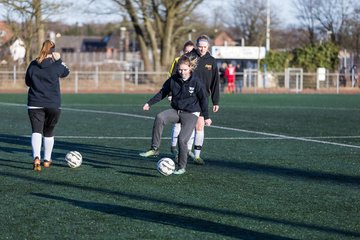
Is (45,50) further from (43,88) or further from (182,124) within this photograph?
(182,124)

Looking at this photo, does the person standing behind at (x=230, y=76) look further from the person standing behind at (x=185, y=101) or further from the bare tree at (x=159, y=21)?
the person standing behind at (x=185, y=101)

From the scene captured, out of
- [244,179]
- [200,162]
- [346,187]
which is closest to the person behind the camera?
[346,187]

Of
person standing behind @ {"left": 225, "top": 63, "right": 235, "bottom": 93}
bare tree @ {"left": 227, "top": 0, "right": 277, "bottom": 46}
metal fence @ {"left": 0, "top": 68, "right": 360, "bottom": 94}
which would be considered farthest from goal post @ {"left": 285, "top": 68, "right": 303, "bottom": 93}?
bare tree @ {"left": 227, "top": 0, "right": 277, "bottom": 46}

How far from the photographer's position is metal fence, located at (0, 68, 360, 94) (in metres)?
47.3

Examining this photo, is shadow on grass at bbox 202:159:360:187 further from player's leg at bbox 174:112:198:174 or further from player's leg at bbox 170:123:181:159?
player's leg at bbox 174:112:198:174

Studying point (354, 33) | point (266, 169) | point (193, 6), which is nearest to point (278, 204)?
point (266, 169)

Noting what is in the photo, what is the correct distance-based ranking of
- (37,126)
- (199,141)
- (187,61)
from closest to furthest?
(187,61)
(37,126)
(199,141)

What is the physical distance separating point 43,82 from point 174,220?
451 centimetres

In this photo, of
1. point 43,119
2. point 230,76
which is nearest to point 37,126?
point 43,119

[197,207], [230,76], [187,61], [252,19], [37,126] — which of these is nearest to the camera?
[197,207]

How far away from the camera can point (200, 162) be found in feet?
40.8

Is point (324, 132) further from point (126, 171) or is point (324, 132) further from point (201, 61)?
point (126, 171)

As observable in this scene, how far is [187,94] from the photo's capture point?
11648 millimetres

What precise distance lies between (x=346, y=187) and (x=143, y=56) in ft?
153
